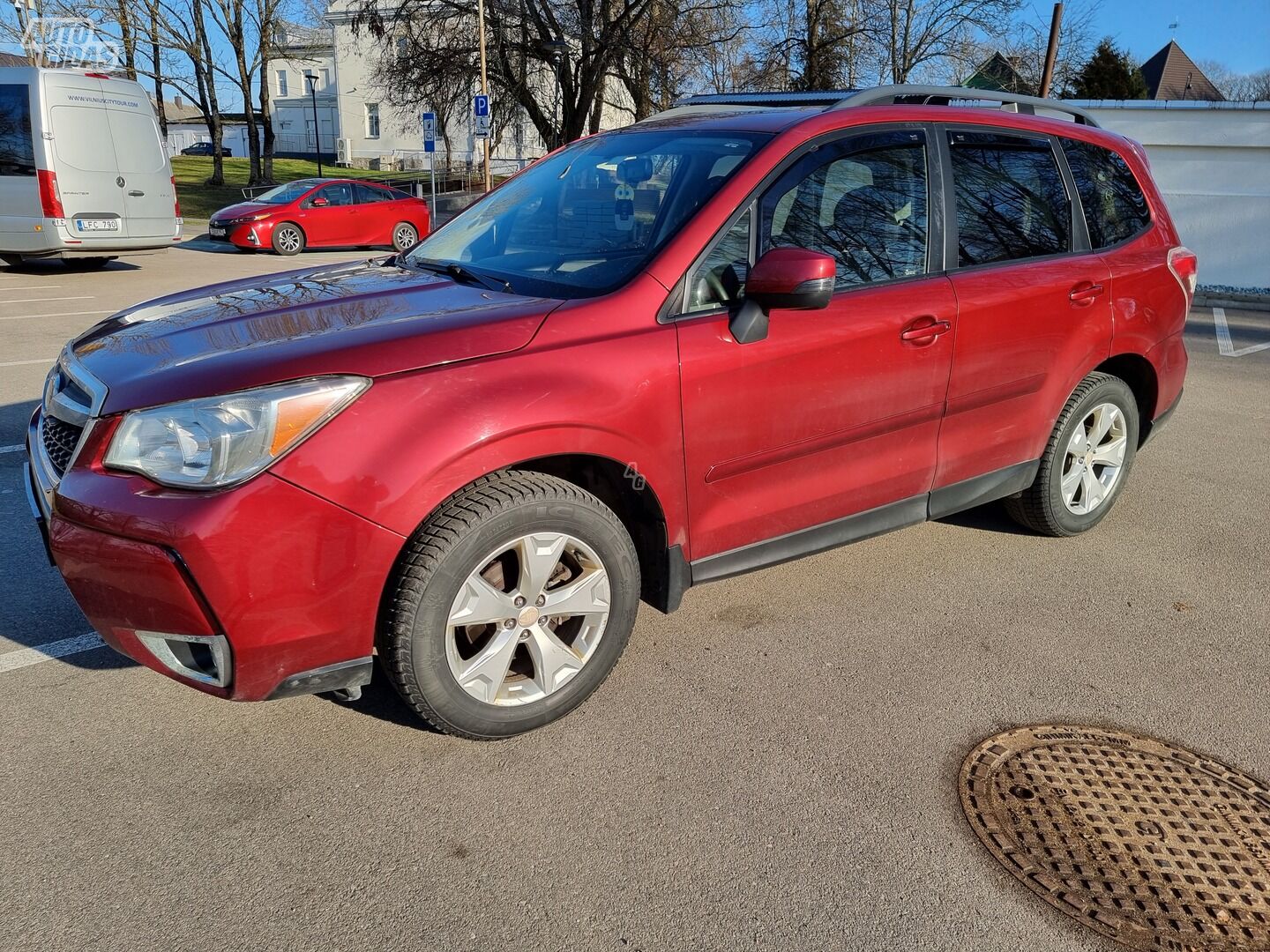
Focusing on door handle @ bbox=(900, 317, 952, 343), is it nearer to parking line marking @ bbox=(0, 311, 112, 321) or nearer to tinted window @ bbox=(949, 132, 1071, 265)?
tinted window @ bbox=(949, 132, 1071, 265)

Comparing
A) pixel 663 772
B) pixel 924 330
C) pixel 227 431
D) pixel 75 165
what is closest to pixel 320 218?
pixel 75 165

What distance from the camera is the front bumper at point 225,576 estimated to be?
7.85 ft

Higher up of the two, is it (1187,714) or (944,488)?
(944,488)

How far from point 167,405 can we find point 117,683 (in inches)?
48.4

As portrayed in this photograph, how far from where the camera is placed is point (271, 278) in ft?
12.4

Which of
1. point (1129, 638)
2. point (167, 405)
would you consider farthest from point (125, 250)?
point (1129, 638)

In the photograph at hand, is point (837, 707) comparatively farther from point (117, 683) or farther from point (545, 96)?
point (545, 96)

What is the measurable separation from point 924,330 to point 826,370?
503 mm

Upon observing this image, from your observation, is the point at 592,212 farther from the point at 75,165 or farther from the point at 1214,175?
the point at 1214,175

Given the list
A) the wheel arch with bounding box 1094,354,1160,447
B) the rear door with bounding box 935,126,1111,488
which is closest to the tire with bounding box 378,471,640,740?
the rear door with bounding box 935,126,1111,488

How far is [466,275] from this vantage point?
3418 millimetres

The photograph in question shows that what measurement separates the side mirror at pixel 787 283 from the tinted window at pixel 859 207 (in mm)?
273

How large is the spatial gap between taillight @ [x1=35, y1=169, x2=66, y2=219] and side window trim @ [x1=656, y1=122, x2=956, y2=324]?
1288 centimetres

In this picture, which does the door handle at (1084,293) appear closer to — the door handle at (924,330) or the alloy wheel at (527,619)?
the door handle at (924,330)
